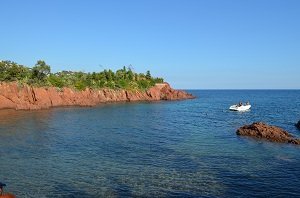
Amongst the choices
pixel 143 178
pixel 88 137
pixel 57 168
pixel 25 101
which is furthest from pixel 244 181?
pixel 25 101

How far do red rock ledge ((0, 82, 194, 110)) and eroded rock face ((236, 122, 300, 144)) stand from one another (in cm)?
7128

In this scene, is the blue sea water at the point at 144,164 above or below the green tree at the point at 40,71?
below

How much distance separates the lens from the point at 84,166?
38719 millimetres

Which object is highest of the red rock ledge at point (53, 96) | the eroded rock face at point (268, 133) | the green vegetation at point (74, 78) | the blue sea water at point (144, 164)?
the green vegetation at point (74, 78)

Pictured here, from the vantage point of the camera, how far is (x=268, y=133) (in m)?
56.0

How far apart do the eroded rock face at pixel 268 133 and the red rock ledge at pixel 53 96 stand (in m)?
71.3

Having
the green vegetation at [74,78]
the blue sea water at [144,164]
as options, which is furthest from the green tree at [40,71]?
the blue sea water at [144,164]

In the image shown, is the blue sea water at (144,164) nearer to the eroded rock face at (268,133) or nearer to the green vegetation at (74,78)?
the eroded rock face at (268,133)

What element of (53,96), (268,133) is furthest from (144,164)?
(53,96)

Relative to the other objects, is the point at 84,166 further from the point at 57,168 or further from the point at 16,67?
the point at 16,67

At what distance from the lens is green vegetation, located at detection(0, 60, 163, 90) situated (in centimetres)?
12550

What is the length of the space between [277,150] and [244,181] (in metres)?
16.0

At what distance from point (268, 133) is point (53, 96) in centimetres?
8648

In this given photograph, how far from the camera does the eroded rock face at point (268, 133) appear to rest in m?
53.1
